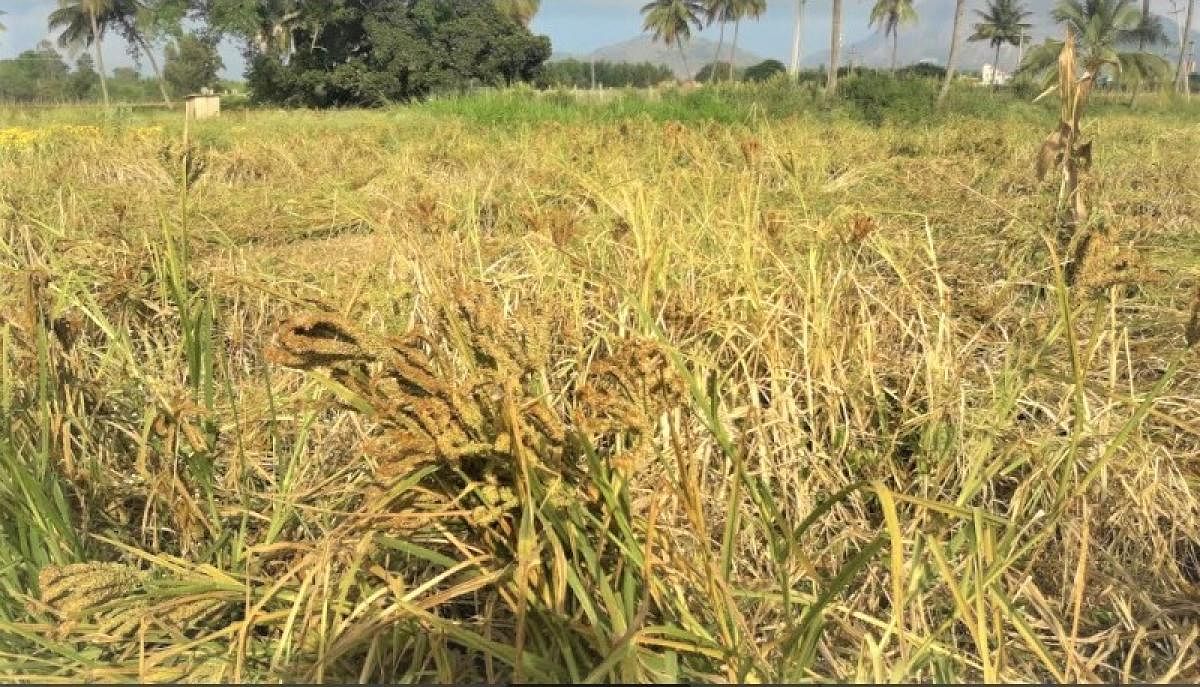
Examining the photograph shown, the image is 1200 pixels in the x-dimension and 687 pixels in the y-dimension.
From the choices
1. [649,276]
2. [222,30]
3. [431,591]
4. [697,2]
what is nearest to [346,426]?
[431,591]

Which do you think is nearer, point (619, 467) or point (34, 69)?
point (619, 467)

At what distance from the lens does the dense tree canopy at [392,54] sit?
24.4 metres

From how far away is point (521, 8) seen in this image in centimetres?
3869

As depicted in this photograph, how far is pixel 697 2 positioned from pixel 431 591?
52789mm

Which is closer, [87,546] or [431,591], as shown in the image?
[431,591]

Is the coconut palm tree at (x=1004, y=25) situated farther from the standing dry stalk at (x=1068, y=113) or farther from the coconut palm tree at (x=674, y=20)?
the standing dry stalk at (x=1068, y=113)

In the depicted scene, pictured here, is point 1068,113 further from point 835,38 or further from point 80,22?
point 80,22

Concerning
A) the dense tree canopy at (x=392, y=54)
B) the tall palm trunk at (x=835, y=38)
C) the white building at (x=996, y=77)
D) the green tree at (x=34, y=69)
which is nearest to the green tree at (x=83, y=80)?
the green tree at (x=34, y=69)

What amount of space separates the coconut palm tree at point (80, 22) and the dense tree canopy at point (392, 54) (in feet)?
51.3

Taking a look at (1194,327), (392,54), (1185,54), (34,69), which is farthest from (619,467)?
(34,69)

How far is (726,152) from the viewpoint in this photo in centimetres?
428

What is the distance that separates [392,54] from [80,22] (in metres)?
26.5

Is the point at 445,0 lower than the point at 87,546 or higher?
higher

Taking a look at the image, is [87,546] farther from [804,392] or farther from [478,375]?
[804,392]
